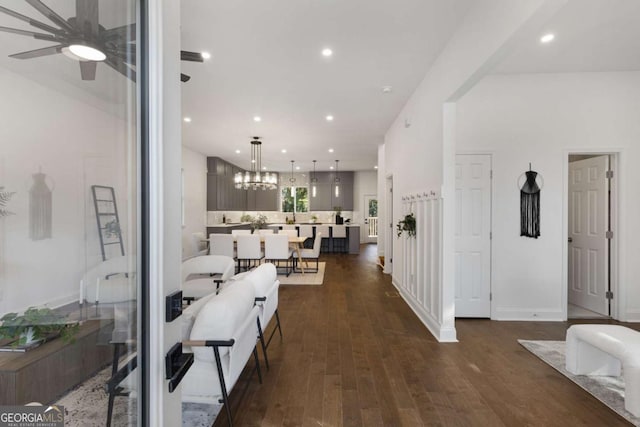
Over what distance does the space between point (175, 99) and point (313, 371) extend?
2373 millimetres

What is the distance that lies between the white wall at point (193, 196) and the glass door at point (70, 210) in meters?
6.64

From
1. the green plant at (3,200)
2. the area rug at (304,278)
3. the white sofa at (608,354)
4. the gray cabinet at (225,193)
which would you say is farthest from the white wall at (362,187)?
the green plant at (3,200)

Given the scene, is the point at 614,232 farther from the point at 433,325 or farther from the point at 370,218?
the point at 370,218

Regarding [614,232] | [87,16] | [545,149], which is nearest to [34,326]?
[87,16]

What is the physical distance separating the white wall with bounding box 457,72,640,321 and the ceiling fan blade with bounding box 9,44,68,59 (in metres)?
3.98

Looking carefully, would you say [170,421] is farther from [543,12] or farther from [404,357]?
[543,12]

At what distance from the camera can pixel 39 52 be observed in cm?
63

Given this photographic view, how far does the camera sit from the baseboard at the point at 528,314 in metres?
3.73

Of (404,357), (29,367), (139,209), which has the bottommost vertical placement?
(404,357)

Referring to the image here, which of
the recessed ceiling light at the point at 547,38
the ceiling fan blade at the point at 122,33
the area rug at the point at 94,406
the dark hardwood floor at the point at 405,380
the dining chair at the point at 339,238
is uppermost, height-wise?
the recessed ceiling light at the point at 547,38

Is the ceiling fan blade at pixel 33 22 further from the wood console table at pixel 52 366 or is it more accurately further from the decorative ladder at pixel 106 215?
the wood console table at pixel 52 366

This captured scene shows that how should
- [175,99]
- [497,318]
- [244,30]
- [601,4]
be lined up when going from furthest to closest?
1. [497,318]
2. [244,30]
3. [601,4]
4. [175,99]

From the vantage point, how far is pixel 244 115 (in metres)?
5.05

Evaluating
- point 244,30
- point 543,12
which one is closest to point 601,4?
point 543,12
